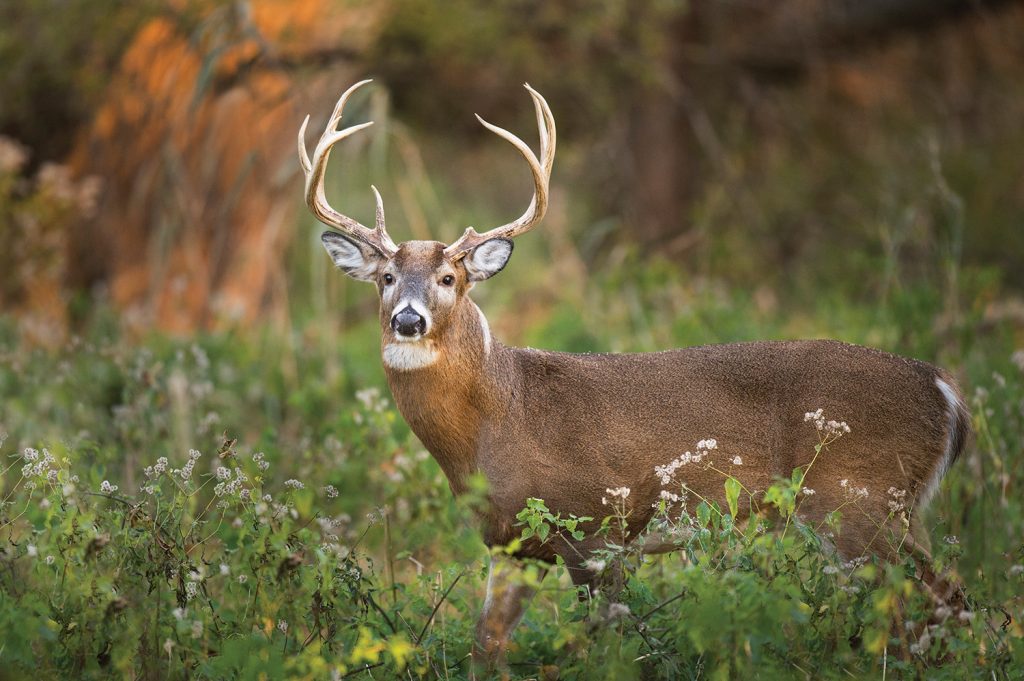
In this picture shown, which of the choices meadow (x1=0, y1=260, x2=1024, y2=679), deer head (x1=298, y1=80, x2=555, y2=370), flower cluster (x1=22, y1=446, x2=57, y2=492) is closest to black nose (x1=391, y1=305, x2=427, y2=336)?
deer head (x1=298, y1=80, x2=555, y2=370)

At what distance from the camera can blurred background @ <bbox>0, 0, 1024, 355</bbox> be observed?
27.9 ft

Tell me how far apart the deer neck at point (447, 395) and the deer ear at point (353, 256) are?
0.44 meters

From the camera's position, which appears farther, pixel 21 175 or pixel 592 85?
pixel 592 85

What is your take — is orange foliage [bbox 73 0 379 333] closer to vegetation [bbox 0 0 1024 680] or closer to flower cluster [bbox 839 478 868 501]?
vegetation [bbox 0 0 1024 680]

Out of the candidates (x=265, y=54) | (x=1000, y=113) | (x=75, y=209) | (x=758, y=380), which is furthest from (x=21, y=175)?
(x=1000, y=113)

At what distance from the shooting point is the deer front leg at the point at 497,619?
441 centimetres

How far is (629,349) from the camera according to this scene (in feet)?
26.6

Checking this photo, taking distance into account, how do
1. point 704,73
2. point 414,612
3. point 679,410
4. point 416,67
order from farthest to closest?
point 704,73 < point 416,67 < point 679,410 < point 414,612

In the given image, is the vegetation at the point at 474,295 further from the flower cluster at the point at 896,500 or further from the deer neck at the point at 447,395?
the deer neck at the point at 447,395

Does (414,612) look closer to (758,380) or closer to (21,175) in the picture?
(758,380)

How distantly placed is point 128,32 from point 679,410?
6549mm

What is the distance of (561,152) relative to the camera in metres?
12.9

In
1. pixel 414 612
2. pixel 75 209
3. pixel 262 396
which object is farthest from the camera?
pixel 75 209

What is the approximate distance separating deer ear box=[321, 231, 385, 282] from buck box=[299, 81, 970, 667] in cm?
6
